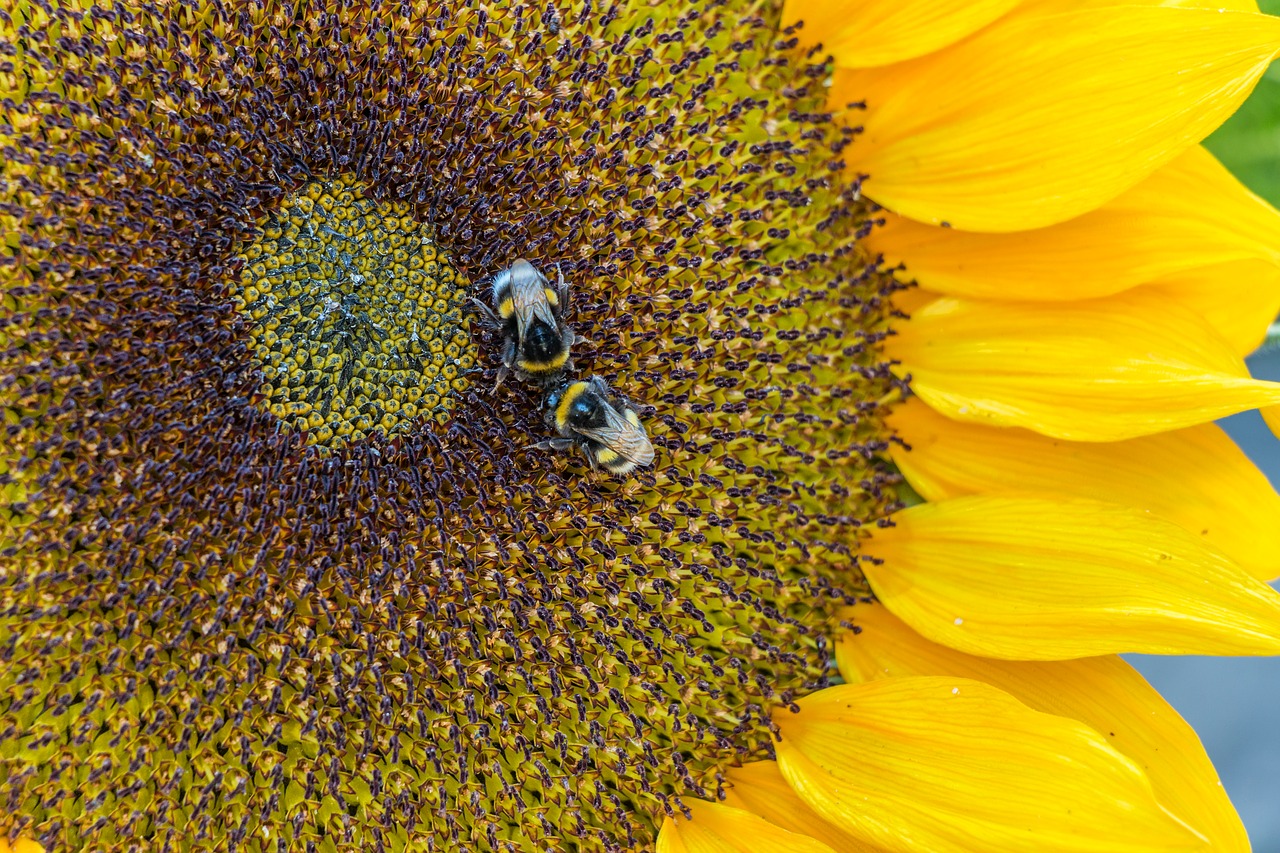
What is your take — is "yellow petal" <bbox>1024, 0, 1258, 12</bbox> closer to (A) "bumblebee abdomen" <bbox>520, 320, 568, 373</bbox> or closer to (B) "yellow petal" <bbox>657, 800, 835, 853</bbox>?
(A) "bumblebee abdomen" <bbox>520, 320, 568, 373</bbox>

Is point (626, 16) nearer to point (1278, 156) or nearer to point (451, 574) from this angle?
point (451, 574)

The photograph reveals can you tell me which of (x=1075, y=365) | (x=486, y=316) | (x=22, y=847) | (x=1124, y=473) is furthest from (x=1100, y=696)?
(x=22, y=847)

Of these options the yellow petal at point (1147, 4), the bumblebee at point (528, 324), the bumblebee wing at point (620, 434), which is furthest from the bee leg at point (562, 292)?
the yellow petal at point (1147, 4)

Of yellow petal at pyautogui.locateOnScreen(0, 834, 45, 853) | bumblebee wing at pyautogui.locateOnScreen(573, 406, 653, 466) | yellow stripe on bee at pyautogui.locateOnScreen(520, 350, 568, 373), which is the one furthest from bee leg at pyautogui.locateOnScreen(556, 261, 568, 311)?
yellow petal at pyautogui.locateOnScreen(0, 834, 45, 853)

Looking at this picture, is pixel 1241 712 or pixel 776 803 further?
pixel 1241 712

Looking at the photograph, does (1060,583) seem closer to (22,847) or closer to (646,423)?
(646,423)

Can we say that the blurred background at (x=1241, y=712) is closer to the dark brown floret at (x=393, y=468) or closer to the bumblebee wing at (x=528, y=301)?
the dark brown floret at (x=393, y=468)

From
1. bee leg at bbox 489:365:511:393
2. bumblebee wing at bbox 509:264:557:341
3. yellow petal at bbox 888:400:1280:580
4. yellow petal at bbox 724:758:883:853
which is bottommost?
yellow petal at bbox 724:758:883:853
